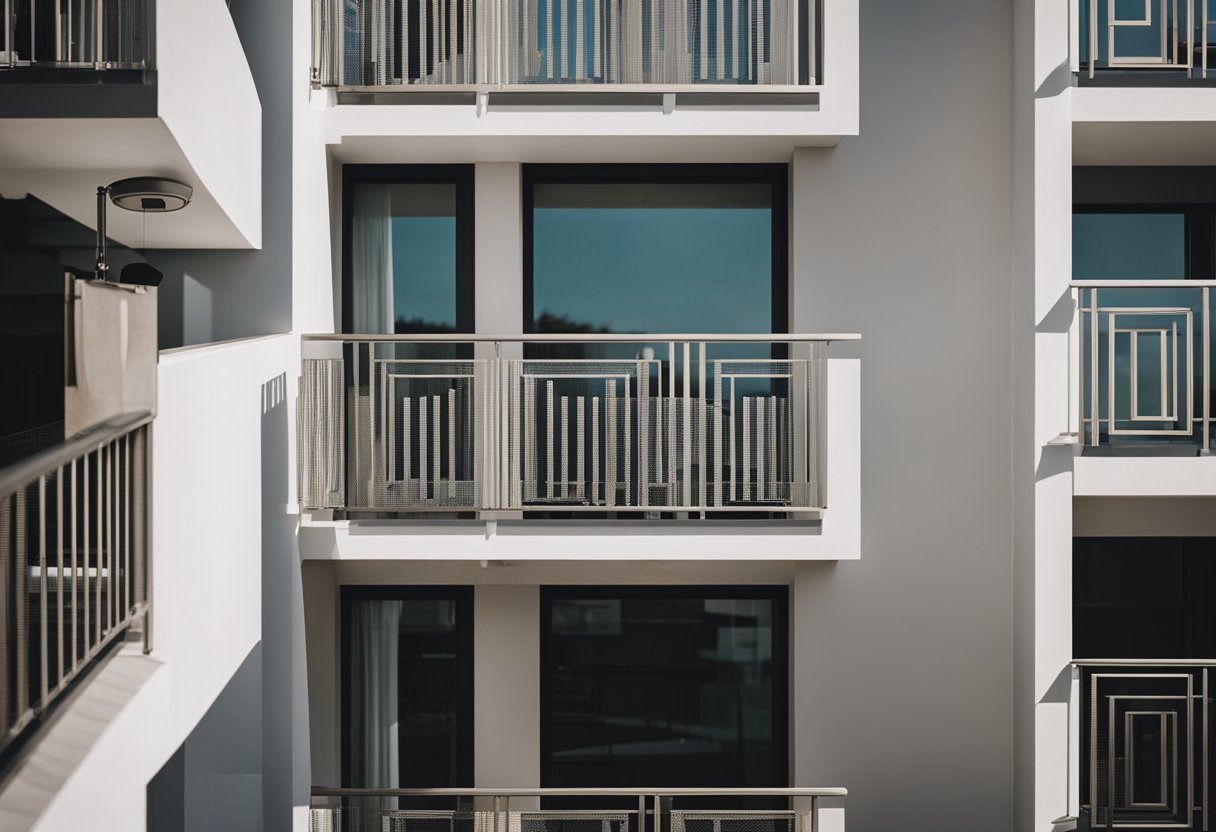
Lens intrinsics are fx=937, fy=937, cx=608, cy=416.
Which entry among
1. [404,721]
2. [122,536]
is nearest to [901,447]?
[404,721]

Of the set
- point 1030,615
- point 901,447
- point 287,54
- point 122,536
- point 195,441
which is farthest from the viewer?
point 901,447

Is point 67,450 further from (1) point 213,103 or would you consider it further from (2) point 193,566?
(1) point 213,103

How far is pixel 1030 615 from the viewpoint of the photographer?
22.0 ft

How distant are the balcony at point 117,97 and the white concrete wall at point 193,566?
0.98m

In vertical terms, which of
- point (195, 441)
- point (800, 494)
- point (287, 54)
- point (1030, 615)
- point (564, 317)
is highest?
point (287, 54)

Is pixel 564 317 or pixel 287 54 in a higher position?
pixel 287 54

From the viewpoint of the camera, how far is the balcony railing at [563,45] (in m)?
6.75

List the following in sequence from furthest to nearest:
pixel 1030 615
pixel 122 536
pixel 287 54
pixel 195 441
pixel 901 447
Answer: pixel 901 447
pixel 1030 615
pixel 287 54
pixel 195 441
pixel 122 536

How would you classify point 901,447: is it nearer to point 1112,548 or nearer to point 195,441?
point 1112,548

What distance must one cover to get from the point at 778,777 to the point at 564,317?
13.4 ft

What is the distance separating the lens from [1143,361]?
22.5ft

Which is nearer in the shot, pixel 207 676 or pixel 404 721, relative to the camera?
pixel 207 676

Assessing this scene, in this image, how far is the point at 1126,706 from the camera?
724cm

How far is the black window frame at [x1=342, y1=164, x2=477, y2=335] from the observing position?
747 cm
